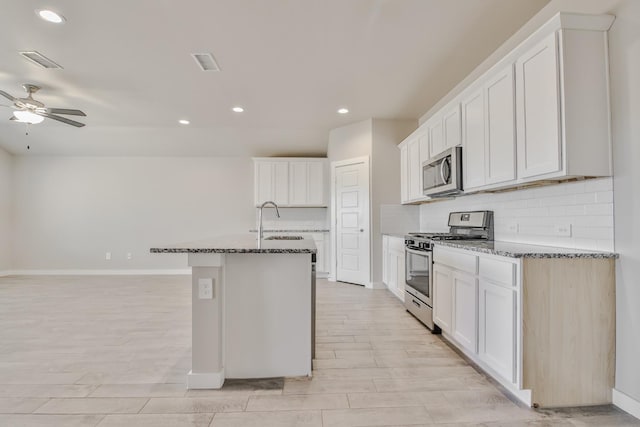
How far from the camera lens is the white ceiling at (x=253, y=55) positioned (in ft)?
8.44

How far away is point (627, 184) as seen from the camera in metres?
1.82

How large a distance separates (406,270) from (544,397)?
2046mm

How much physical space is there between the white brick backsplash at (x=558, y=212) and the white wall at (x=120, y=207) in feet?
16.3

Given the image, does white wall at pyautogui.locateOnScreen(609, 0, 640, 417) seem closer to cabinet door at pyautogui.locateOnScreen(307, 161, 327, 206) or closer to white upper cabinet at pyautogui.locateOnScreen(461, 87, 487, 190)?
white upper cabinet at pyautogui.locateOnScreen(461, 87, 487, 190)

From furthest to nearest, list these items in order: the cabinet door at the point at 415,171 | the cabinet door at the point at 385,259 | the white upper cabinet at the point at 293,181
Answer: the white upper cabinet at the point at 293,181 < the cabinet door at the point at 385,259 < the cabinet door at the point at 415,171

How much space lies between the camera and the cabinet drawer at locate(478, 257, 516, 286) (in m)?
1.93

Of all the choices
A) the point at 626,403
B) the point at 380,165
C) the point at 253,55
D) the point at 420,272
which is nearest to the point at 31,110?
the point at 253,55

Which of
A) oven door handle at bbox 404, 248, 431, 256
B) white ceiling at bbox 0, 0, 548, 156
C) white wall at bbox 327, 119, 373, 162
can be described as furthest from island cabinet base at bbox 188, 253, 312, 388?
white wall at bbox 327, 119, 373, 162

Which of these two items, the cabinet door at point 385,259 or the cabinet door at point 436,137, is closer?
the cabinet door at point 436,137

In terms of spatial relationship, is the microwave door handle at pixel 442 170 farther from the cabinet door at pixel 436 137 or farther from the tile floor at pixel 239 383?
the tile floor at pixel 239 383

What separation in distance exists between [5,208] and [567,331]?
923 cm

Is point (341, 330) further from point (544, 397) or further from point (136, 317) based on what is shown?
point (136, 317)

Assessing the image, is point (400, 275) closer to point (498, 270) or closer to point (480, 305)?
point (480, 305)

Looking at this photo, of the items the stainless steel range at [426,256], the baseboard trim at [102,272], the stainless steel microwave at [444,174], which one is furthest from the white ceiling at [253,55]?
the baseboard trim at [102,272]
